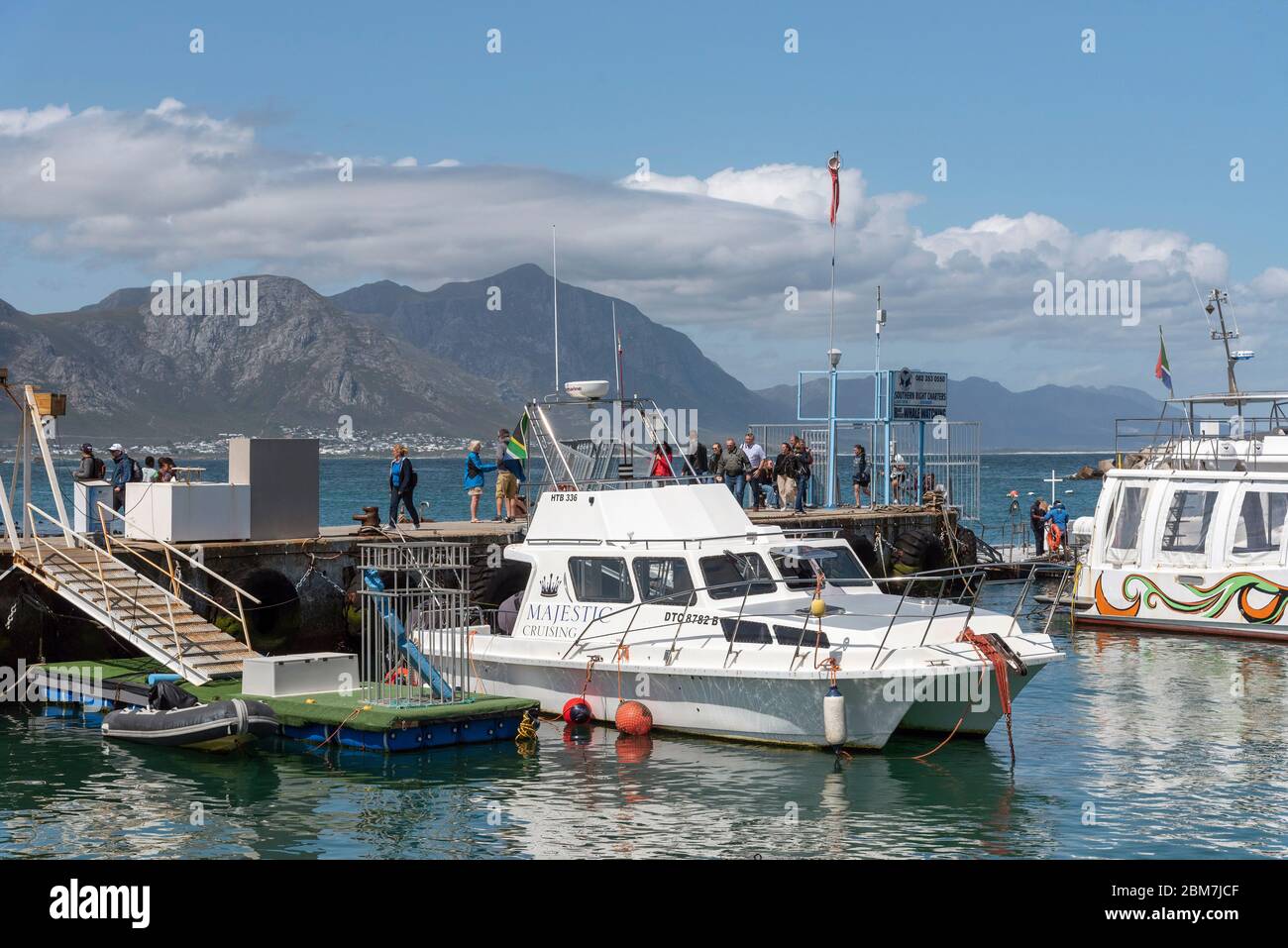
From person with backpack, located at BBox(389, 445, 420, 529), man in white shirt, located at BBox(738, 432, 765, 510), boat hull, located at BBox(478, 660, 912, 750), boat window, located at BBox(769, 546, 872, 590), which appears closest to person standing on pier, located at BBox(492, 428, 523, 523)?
person with backpack, located at BBox(389, 445, 420, 529)

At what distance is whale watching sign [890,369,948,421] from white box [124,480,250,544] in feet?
59.4

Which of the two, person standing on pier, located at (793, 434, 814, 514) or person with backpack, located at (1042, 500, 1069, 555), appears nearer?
person standing on pier, located at (793, 434, 814, 514)

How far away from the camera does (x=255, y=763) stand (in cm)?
1828

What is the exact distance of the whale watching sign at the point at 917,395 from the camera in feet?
122

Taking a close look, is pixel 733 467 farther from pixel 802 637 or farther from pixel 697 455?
pixel 802 637

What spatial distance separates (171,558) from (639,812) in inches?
452

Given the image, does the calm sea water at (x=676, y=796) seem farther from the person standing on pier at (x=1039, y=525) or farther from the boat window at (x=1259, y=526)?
the person standing on pier at (x=1039, y=525)

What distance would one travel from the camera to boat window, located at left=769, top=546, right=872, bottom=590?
20.5m

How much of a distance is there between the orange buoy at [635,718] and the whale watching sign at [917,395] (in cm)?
1924

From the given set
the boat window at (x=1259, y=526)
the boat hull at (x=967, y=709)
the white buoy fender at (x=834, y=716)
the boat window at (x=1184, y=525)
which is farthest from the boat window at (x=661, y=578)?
the boat window at (x=1184, y=525)

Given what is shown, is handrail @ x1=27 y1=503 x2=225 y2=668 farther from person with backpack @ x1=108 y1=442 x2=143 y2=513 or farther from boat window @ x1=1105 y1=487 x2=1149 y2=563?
boat window @ x1=1105 y1=487 x2=1149 y2=563

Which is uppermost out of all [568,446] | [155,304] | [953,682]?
[155,304]
